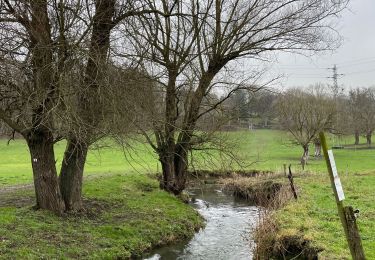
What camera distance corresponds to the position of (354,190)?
2034 cm

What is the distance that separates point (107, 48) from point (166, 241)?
6395 mm

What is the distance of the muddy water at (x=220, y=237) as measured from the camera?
1304 cm

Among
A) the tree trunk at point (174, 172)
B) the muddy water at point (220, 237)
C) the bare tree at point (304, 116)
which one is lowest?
the muddy water at point (220, 237)

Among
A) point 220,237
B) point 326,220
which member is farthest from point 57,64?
point 326,220

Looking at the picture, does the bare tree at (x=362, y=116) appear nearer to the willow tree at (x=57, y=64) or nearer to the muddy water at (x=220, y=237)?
the muddy water at (x=220, y=237)

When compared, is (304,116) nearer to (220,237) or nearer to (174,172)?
(174,172)

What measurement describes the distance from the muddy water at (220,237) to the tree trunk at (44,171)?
340 cm

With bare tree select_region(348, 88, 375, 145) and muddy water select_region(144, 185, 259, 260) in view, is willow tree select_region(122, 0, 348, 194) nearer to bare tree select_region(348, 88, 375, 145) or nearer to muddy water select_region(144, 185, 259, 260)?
muddy water select_region(144, 185, 259, 260)

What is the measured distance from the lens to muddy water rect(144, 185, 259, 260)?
42.8 ft

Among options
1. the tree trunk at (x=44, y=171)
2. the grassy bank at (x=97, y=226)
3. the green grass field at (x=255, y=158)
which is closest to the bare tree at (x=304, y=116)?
the green grass field at (x=255, y=158)

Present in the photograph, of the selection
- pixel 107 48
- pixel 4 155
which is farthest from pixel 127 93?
pixel 4 155

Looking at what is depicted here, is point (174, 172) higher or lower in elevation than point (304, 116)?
lower

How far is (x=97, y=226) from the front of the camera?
43.9 ft

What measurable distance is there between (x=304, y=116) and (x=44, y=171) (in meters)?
38.1
